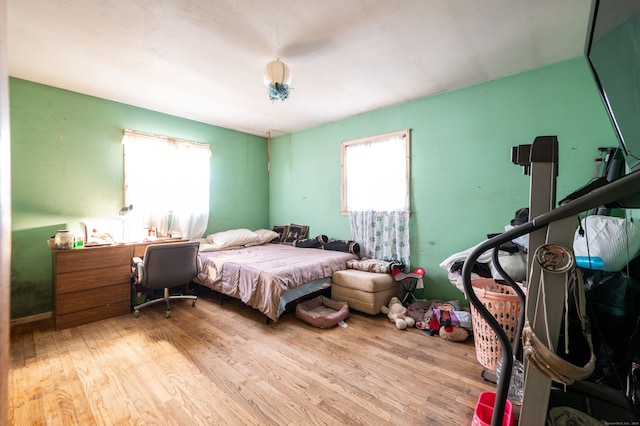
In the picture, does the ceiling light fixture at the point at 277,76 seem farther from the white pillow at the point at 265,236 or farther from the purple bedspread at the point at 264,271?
the white pillow at the point at 265,236

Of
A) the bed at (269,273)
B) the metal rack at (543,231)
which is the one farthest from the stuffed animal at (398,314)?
the metal rack at (543,231)

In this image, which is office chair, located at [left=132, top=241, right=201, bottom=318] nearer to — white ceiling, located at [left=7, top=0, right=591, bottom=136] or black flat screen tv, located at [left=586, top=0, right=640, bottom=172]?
white ceiling, located at [left=7, top=0, right=591, bottom=136]

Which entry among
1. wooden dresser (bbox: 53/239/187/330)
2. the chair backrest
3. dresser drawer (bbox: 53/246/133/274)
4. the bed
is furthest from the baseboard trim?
the bed

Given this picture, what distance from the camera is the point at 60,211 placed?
3.00 metres

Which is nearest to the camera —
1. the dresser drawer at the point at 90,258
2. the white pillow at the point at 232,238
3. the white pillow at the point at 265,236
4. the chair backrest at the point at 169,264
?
the dresser drawer at the point at 90,258

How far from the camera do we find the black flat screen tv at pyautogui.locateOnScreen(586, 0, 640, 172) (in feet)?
2.71

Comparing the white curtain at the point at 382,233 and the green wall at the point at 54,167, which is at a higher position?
the green wall at the point at 54,167

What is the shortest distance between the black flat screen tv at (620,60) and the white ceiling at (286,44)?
3.56 ft

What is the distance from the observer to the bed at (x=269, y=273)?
2637 millimetres

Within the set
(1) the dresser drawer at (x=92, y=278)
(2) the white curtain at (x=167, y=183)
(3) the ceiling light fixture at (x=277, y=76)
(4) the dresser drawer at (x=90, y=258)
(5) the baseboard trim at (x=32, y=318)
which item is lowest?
(5) the baseboard trim at (x=32, y=318)

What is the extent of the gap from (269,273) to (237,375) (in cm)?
95

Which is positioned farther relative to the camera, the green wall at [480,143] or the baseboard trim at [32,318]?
the baseboard trim at [32,318]

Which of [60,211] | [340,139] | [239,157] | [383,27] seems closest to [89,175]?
[60,211]

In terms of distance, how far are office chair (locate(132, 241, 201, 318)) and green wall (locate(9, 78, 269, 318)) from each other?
3.16 feet
